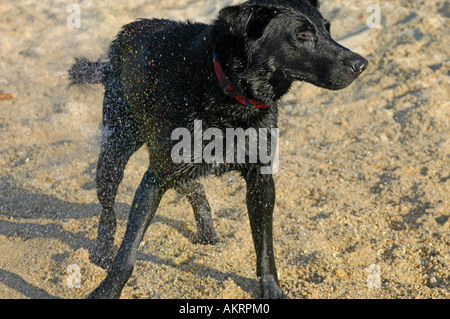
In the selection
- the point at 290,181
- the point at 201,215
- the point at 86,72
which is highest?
the point at 86,72

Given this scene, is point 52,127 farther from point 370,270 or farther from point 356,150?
point 370,270

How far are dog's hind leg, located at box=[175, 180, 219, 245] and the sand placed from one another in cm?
10

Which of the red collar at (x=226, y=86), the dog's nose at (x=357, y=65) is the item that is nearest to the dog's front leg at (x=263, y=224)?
the red collar at (x=226, y=86)

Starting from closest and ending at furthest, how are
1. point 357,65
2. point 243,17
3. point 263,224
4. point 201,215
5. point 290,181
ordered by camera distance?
point 243,17, point 357,65, point 263,224, point 201,215, point 290,181

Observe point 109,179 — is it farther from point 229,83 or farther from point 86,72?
point 229,83

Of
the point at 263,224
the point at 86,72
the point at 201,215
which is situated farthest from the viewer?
the point at 86,72

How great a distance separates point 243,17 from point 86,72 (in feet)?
5.36

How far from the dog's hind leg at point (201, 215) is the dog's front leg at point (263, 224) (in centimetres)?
61

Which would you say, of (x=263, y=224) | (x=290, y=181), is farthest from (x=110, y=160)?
(x=290, y=181)

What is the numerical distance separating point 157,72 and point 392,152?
2.51 meters

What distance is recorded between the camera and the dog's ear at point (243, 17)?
2.52 m

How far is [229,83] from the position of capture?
2625 mm

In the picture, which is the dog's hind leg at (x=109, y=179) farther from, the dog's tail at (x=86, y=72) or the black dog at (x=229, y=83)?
the dog's tail at (x=86, y=72)

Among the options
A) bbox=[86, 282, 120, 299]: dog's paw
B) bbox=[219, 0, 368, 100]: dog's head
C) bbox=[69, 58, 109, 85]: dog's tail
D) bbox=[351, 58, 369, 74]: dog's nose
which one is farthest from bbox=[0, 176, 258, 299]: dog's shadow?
bbox=[351, 58, 369, 74]: dog's nose
